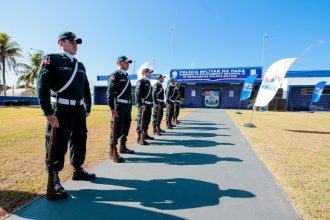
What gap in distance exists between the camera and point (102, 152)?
605 centimetres

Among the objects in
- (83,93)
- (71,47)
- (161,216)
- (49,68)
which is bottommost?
(161,216)

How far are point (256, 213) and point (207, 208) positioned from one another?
55 centimetres

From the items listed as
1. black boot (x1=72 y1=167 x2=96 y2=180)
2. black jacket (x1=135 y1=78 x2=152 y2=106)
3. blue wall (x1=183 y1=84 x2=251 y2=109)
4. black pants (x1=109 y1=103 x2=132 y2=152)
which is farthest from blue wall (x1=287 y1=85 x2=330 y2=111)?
black boot (x1=72 y1=167 x2=96 y2=180)

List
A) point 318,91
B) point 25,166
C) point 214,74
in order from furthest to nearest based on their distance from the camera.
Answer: point 214,74, point 318,91, point 25,166

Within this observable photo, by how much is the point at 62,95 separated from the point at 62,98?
41mm

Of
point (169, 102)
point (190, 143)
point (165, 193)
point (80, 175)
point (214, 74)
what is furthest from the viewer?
point (214, 74)

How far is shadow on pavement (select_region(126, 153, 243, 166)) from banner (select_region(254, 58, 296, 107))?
660 cm

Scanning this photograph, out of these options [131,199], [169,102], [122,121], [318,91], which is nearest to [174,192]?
[131,199]

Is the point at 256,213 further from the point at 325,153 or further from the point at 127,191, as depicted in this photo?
the point at 325,153

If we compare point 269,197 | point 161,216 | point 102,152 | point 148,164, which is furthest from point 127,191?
point 102,152

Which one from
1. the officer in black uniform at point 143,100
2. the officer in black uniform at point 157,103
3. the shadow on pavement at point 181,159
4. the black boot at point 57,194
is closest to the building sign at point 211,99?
the officer in black uniform at point 157,103

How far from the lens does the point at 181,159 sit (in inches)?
216

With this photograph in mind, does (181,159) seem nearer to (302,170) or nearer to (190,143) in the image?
(190,143)

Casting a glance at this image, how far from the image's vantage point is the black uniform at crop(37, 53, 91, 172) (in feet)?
11.0
